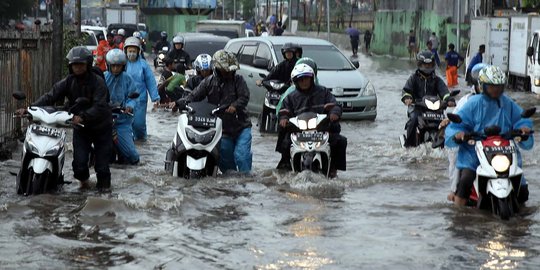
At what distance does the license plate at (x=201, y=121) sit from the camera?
12.6 meters

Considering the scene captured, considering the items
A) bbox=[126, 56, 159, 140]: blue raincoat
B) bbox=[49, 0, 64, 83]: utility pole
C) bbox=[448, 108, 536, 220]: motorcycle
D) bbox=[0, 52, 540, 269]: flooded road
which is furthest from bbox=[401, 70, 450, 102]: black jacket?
bbox=[49, 0, 64, 83]: utility pole

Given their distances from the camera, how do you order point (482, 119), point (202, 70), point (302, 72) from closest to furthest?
point (482, 119)
point (302, 72)
point (202, 70)

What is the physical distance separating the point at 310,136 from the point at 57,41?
9.77 meters

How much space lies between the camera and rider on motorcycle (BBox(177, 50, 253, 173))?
1317 cm

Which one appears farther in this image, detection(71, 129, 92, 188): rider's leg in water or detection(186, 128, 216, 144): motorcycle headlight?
detection(186, 128, 216, 144): motorcycle headlight

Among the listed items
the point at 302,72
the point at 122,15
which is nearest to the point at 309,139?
the point at 302,72

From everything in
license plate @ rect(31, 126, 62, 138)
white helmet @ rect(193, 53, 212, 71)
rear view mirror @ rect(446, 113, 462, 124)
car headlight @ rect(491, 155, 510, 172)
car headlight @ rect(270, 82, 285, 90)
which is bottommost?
car headlight @ rect(491, 155, 510, 172)

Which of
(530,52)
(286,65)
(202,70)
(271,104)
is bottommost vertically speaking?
(271,104)

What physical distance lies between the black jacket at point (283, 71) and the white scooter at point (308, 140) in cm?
629

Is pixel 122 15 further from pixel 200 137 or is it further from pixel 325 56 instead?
pixel 200 137

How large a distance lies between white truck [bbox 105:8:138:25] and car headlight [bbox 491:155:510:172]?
62.0m

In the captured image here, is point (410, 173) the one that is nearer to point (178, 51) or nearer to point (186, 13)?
point (178, 51)

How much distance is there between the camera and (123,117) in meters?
14.5

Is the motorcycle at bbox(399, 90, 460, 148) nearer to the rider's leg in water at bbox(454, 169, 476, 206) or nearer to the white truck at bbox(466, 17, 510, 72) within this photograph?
the rider's leg in water at bbox(454, 169, 476, 206)
